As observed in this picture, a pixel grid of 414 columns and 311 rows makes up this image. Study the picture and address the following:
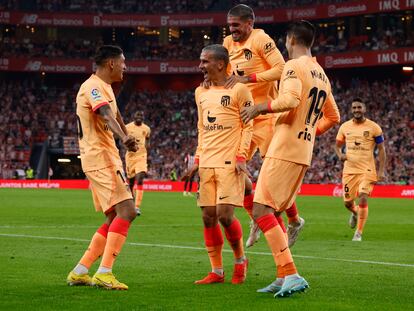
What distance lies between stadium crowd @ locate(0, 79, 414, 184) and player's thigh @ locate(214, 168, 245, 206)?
4246 centimetres

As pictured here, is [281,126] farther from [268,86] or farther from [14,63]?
[14,63]

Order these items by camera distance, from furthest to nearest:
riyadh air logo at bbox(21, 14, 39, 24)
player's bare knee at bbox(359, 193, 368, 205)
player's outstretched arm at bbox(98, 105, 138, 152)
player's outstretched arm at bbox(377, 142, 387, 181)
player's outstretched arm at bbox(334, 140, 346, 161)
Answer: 1. riyadh air logo at bbox(21, 14, 39, 24)
2. player's outstretched arm at bbox(334, 140, 346, 161)
3. player's outstretched arm at bbox(377, 142, 387, 181)
4. player's bare knee at bbox(359, 193, 368, 205)
5. player's outstretched arm at bbox(98, 105, 138, 152)

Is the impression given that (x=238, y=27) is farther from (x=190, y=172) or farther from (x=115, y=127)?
(x=115, y=127)

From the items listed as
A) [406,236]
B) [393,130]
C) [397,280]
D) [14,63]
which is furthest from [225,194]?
[14,63]

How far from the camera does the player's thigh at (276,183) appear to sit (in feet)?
32.3

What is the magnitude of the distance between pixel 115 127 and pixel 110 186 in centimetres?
74

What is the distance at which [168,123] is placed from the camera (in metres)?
70.3

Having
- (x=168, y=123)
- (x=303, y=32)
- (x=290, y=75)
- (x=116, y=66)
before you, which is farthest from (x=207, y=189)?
(x=168, y=123)

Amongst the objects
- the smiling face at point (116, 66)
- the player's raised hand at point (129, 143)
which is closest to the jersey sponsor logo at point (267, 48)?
the smiling face at point (116, 66)

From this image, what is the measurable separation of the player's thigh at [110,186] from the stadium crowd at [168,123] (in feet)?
141

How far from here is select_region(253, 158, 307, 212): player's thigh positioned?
9.85m

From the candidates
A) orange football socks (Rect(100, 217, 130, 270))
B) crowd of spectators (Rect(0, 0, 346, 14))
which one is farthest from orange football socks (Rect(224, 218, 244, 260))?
crowd of spectators (Rect(0, 0, 346, 14))

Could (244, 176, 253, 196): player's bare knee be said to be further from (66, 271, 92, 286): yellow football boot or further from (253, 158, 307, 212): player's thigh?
(66, 271, 92, 286): yellow football boot

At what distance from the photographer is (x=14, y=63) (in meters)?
74.1
